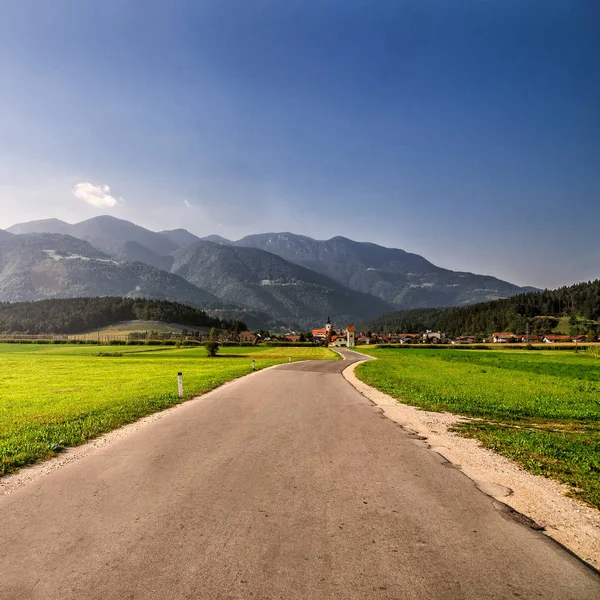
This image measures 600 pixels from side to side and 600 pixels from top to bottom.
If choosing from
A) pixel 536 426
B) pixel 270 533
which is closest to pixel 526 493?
pixel 270 533

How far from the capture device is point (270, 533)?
17.3 ft

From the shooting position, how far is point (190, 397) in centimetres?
1975

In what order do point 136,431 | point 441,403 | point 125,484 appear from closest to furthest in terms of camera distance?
point 125,484 → point 136,431 → point 441,403

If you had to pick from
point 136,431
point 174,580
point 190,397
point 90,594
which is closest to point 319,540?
point 174,580

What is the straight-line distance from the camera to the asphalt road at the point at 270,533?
4148 mm

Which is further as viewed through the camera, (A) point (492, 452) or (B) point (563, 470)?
(A) point (492, 452)

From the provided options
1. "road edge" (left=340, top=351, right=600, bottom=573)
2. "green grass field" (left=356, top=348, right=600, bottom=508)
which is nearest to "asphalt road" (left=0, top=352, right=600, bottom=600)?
"road edge" (left=340, top=351, right=600, bottom=573)

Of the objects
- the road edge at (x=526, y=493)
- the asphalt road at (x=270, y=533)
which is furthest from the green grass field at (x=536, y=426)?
the asphalt road at (x=270, y=533)

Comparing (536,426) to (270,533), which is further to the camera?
(536,426)

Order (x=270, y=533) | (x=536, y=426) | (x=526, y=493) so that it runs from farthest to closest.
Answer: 1. (x=536, y=426)
2. (x=526, y=493)
3. (x=270, y=533)

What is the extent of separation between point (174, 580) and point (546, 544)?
15.2 feet

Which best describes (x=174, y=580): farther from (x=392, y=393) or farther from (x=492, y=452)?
(x=392, y=393)

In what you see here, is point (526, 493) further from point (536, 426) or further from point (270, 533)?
point (536, 426)

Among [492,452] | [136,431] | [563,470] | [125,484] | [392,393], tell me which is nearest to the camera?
[125,484]
